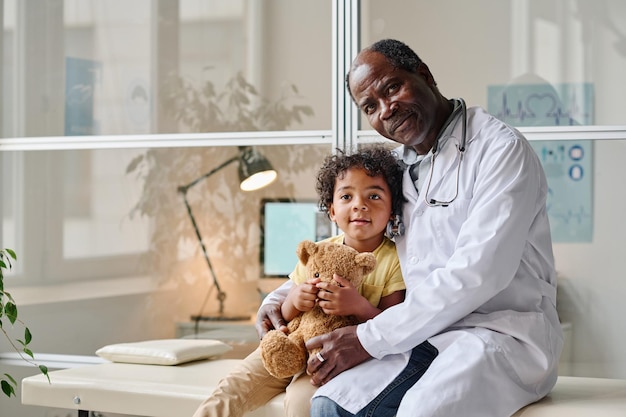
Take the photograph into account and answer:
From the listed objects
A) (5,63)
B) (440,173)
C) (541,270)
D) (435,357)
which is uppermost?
(5,63)

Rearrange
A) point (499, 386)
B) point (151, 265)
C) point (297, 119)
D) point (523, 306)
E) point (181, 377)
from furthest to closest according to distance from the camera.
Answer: point (151, 265) → point (297, 119) → point (181, 377) → point (523, 306) → point (499, 386)

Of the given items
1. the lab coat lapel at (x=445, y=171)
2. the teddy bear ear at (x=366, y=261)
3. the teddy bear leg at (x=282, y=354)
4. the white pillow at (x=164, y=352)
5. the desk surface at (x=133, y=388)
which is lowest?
the desk surface at (x=133, y=388)

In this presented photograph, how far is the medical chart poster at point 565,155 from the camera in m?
3.16

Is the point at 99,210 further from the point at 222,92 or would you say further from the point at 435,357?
the point at 435,357

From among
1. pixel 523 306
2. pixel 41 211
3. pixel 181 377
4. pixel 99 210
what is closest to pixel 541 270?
pixel 523 306

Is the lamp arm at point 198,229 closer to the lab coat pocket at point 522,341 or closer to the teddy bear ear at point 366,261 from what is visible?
the teddy bear ear at point 366,261

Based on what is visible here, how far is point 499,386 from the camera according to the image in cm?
207

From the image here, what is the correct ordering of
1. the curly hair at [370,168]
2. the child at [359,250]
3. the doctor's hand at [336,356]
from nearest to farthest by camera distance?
1. the doctor's hand at [336,356]
2. the child at [359,250]
3. the curly hair at [370,168]

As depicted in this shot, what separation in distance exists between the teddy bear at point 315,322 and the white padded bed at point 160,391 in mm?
207

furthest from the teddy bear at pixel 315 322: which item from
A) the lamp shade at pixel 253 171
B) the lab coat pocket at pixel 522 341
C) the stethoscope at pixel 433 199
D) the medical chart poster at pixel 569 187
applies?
the lamp shade at pixel 253 171

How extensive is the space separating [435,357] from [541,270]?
35 centimetres

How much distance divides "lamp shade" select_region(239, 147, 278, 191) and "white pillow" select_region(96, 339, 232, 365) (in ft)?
2.38

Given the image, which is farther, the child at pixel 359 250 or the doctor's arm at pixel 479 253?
the child at pixel 359 250

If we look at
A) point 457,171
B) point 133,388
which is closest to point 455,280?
point 457,171
